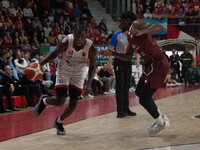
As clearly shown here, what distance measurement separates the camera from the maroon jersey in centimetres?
631

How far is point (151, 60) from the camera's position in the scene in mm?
6391

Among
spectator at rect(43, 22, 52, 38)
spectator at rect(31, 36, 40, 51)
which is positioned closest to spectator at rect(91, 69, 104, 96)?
spectator at rect(31, 36, 40, 51)

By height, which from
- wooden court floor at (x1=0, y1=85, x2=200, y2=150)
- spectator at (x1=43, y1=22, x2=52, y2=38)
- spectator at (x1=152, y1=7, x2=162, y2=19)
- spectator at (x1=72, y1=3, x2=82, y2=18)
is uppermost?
spectator at (x1=72, y1=3, x2=82, y2=18)

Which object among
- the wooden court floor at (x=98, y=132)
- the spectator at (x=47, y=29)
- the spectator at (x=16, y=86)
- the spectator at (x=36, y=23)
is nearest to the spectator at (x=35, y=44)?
the spectator at (x=36, y=23)

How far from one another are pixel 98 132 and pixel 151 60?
53.0 inches

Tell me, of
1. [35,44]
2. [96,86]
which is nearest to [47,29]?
[35,44]

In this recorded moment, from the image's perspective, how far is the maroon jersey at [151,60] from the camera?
631cm

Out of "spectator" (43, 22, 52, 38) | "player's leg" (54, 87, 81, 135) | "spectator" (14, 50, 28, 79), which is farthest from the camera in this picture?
"spectator" (43, 22, 52, 38)

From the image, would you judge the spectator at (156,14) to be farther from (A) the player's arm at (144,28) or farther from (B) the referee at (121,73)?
(A) the player's arm at (144,28)

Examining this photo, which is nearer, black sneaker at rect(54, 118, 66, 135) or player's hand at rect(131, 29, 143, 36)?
player's hand at rect(131, 29, 143, 36)

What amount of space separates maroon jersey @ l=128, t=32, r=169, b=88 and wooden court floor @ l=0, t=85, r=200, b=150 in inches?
31.4

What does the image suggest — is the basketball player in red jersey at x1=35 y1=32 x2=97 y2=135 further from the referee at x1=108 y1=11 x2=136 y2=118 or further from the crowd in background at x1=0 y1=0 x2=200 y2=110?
the crowd in background at x1=0 y1=0 x2=200 y2=110

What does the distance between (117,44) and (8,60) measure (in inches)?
159

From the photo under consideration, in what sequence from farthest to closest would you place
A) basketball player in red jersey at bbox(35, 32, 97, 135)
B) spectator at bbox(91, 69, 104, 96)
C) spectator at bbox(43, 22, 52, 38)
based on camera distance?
spectator at bbox(43, 22, 52, 38)
spectator at bbox(91, 69, 104, 96)
basketball player in red jersey at bbox(35, 32, 97, 135)
